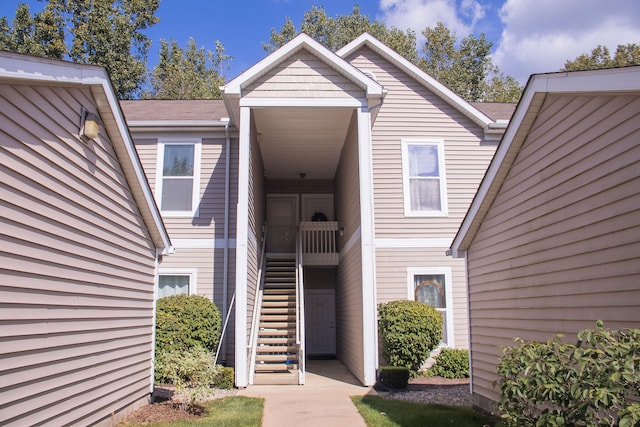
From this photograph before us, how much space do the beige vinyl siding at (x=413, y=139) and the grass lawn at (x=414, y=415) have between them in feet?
17.3

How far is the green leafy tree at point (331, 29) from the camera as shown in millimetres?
34969

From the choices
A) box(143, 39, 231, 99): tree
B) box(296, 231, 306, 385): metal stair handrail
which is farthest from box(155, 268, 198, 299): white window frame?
box(143, 39, 231, 99): tree

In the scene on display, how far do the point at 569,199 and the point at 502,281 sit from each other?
2006 mm

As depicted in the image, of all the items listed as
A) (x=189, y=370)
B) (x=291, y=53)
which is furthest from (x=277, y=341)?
(x=291, y=53)

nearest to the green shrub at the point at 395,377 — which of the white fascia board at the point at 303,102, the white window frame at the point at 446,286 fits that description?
the white window frame at the point at 446,286

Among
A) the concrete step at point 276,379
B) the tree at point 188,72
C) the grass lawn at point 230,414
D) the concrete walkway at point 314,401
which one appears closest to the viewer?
the grass lawn at point 230,414

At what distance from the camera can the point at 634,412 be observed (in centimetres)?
306

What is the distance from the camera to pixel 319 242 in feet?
52.3

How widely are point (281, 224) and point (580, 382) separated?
14.1m

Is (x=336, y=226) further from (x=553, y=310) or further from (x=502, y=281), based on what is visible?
(x=553, y=310)

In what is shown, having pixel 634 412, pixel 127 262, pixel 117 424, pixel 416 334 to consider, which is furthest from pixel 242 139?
pixel 634 412

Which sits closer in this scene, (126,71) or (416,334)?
(416,334)

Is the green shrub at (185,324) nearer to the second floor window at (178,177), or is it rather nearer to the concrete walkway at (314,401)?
the concrete walkway at (314,401)

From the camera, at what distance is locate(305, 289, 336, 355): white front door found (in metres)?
16.8
